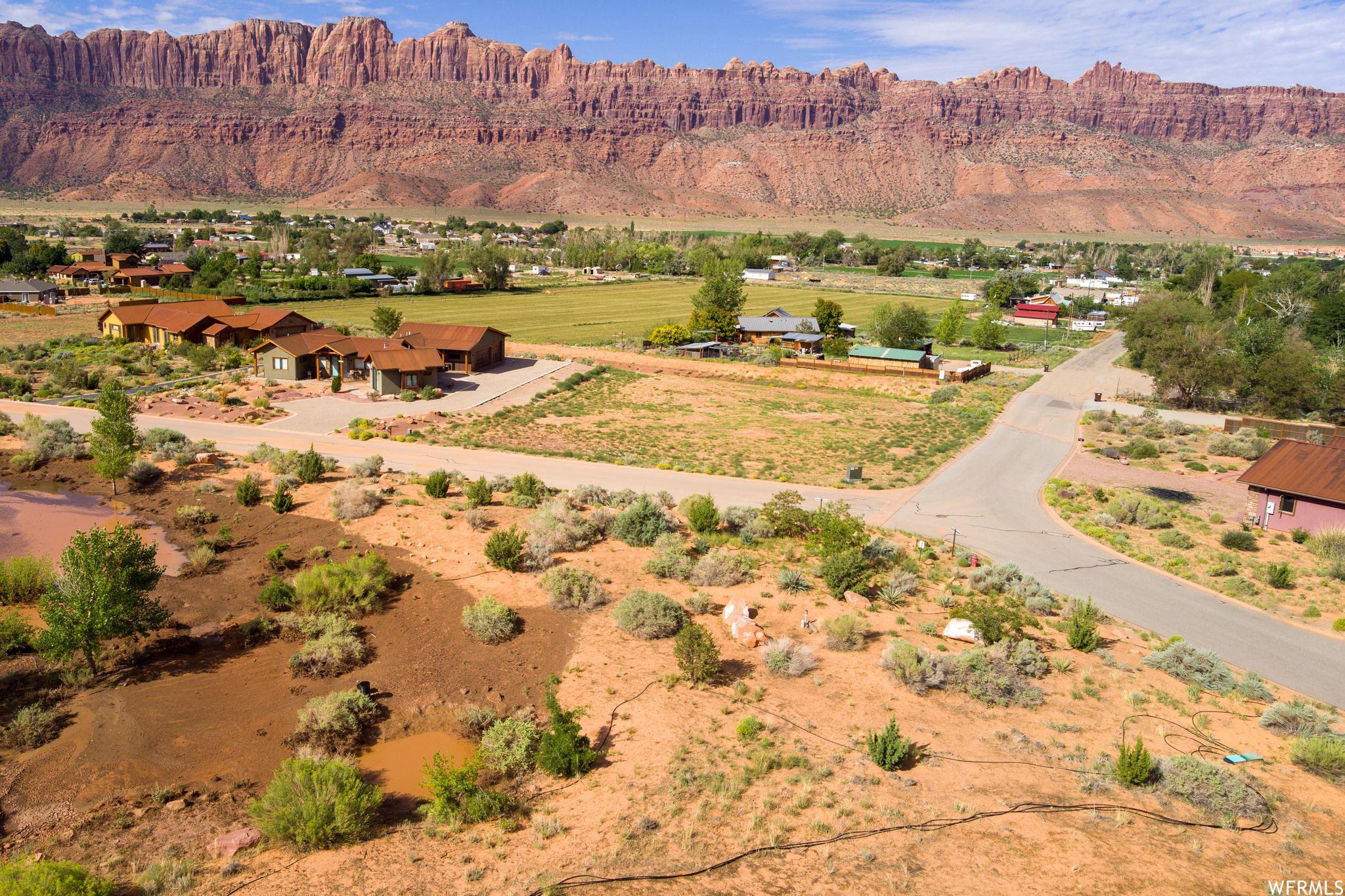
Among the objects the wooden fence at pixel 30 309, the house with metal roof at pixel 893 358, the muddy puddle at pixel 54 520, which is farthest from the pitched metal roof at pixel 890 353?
the wooden fence at pixel 30 309

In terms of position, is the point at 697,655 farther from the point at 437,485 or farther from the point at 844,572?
the point at 437,485

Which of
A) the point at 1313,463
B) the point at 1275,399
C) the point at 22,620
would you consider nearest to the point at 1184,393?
the point at 1275,399

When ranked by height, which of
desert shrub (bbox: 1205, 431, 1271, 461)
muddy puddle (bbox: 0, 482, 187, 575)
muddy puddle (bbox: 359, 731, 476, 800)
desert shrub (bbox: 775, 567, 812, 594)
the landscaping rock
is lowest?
muddy puddle (bbox: 359, 731, 476, 800)

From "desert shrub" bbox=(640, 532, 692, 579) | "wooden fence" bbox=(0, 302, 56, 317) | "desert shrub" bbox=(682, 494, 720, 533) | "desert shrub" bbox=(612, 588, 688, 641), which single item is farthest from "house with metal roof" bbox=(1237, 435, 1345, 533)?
"wooden fence" bbox=(0, 302, 56, 317)

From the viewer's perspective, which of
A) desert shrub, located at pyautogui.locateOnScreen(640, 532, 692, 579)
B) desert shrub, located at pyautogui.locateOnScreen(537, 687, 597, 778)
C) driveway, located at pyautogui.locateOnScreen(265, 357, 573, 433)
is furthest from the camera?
driveway, located at pyautogui.locateOnScreen(265, 357, 573, 433)

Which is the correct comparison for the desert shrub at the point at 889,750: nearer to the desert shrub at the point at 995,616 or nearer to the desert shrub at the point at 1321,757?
the desert shrub at the point at 995,616

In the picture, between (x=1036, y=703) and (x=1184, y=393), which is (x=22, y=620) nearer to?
(x=1036, y=703)

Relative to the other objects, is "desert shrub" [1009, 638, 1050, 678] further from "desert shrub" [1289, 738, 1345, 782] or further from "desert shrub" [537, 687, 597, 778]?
"desert shrub" [537, 687, 597, 778]
